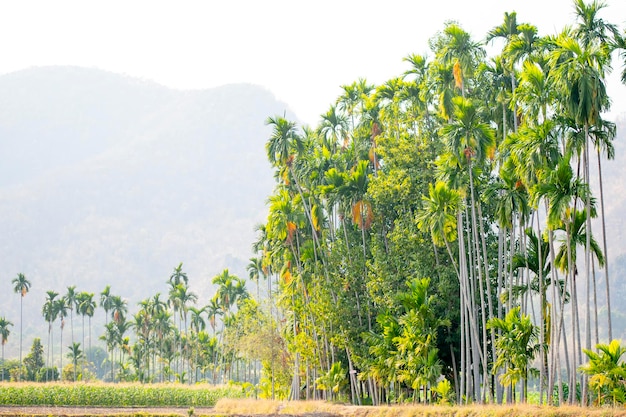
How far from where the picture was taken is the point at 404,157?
53.8 metres

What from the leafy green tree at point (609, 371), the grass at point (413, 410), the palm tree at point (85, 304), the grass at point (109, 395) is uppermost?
the palm tree at point (85, 304)

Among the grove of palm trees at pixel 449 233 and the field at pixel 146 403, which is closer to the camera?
the grove of palm trees at pixel 449 233

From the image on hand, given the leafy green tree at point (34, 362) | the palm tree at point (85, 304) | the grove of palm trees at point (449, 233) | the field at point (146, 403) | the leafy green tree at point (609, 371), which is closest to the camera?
the leafy green tree at point (609, 371)

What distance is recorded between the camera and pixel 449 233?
46.8m

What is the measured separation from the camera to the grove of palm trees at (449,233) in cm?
3722

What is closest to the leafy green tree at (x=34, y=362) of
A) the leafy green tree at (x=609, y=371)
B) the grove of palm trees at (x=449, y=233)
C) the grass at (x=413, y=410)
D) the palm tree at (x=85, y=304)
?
the palm tree at (x=85, y=304)

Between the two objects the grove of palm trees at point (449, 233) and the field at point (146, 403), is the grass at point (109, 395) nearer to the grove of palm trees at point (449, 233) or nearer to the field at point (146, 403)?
the field at point (146, 403)

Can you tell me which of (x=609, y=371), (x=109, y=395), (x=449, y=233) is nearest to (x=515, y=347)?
(x=609, y=371)

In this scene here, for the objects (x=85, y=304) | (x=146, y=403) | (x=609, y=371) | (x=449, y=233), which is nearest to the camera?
(x=609, y=371)

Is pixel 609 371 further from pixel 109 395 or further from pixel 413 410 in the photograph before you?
pixel 109 395

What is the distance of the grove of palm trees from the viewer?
37.2 metres

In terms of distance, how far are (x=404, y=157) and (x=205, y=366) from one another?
8090 centimetres

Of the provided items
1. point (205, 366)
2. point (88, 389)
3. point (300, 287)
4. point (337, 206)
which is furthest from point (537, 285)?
point (205, 366)

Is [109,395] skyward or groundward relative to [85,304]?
groundward
